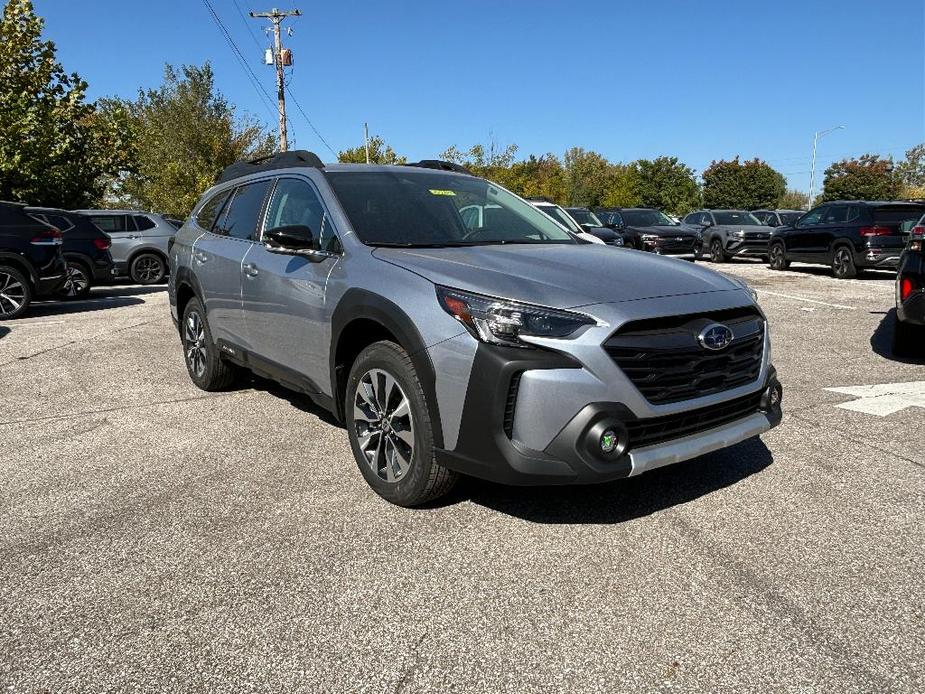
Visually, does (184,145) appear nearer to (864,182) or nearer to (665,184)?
(665,184)

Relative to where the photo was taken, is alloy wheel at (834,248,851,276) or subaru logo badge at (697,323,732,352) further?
alloy wheel at (834,248,851,276)

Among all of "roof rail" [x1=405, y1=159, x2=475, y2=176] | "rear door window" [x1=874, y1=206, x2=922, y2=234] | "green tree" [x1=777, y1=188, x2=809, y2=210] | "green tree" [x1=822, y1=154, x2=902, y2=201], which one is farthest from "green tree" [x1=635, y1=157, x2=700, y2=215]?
"roof rail" [x1=405, y1=159, x2=475, y2=176]

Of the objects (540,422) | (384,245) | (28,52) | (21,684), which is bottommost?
(21,684)

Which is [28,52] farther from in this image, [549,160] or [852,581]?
[549,160]

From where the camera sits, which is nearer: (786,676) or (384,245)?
(786,676)

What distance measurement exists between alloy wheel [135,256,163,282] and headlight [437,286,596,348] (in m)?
15.3

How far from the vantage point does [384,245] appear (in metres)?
3.97

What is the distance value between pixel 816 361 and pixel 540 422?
16.6ft

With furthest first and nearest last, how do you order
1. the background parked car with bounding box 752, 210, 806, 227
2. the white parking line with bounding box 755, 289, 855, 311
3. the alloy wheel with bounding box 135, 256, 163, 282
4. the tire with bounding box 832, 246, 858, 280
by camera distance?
the background parked car with bounding box 752, 210, 806, 227, the alloy wheel with bounding box 135, 256, 163, 282, the tire with bounding box 832, 246, 858, 280, the white parking line with bounding box 755, 289, 855, 311

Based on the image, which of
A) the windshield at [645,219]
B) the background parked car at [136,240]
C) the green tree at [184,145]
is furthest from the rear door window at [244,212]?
the green tree at [184,145]

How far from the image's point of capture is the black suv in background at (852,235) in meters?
15.0

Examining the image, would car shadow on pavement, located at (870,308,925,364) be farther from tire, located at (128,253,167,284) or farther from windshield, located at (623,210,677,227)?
tire, located at (128,253,167,284)

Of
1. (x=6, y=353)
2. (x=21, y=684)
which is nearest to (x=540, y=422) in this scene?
(x=21, y=684)

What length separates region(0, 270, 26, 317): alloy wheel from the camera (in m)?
11.2
